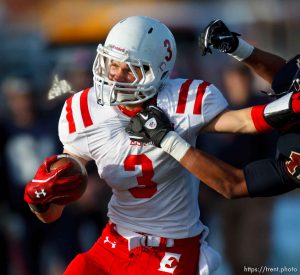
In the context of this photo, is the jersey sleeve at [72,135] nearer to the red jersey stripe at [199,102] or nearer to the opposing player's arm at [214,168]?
the opposing player's arm at [214,168]

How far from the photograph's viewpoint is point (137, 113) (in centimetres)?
412

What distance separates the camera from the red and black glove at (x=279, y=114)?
389 cm

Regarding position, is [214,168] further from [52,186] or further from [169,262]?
[52,186]

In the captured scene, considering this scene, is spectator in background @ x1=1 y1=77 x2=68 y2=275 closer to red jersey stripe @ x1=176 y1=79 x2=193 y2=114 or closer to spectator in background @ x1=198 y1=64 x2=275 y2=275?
spectator in background @ x1=198 y1=64 x2=275 y2=275

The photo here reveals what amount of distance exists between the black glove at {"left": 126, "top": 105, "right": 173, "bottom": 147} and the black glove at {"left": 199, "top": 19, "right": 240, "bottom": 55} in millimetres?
577

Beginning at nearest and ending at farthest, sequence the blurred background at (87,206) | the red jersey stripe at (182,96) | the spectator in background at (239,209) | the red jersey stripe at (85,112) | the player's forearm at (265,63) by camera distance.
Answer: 1. the red jersey stripe at (182,96)
2. the red jersey stripe at (85,112)
3. the player's forearm at (265,63)
4. the spectator in background at (239,209)
5. the blurred background at (87,206)

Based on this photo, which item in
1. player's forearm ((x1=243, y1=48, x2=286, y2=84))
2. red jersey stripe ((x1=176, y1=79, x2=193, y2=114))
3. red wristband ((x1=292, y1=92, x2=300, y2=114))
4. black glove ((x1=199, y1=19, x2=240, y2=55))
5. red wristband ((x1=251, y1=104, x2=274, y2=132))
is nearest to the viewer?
red wristband ((x1=292, y1=92, x2=300, y2=114))

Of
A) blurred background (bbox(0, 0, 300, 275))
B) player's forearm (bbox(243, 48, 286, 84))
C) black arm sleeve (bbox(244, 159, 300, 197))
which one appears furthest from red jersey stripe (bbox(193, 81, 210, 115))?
blurred background (bbox(0, 0, 300, 275))

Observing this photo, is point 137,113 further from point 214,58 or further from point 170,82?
point 214,58

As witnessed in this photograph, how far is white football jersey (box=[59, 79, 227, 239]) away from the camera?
411 centimetres

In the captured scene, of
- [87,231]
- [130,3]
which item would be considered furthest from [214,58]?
[87,231]

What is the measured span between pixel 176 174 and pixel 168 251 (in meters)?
0.37

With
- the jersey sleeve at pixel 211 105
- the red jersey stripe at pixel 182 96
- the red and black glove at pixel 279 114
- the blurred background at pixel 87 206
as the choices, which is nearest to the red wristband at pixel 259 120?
the red and black glove at pixel 279 114

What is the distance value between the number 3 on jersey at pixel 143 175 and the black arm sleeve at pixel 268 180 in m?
0.44
